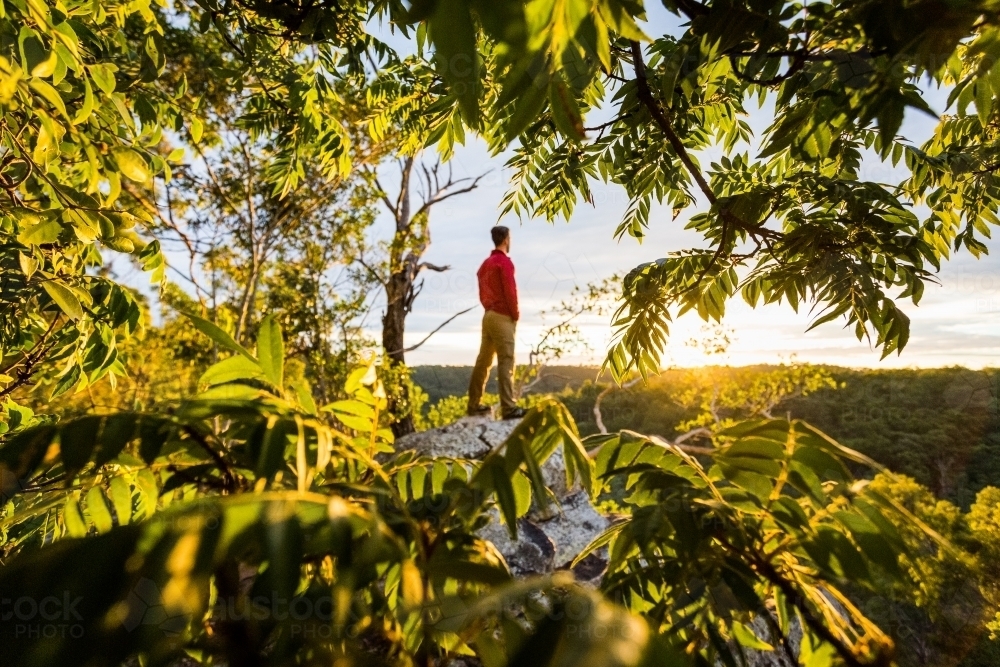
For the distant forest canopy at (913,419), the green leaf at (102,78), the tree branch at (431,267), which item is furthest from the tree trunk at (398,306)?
the green leaf at (102,78)

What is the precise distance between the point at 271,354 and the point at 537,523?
5.43 meters

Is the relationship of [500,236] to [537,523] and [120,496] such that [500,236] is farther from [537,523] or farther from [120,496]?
[120,496]

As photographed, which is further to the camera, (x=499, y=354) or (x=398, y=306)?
(x=398, y=306)

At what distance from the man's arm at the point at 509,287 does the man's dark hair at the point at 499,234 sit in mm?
266

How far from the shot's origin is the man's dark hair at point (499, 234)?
6305mm

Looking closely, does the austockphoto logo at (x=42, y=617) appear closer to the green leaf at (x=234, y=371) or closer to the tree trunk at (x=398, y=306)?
the green leaf at (x=234, y=371)

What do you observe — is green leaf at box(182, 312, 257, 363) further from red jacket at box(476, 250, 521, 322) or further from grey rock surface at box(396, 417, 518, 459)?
grey rock surface at box(396, 417, 518, 459)

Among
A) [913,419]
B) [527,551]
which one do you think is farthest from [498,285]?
[913,419]

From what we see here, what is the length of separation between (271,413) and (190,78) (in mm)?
9243

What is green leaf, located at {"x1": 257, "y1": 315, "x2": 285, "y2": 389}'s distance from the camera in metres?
0.55

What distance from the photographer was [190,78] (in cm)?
766

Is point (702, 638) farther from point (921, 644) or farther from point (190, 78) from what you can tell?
point (921, 644)

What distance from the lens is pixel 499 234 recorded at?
6.33 meters

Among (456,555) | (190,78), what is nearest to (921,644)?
(456,555)
